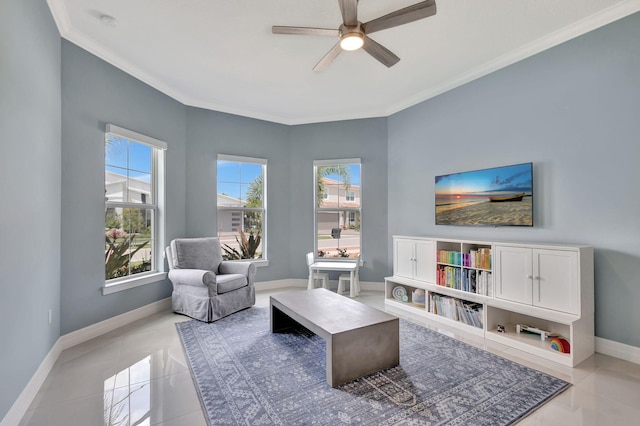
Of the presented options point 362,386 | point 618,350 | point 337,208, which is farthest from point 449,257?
point 337,208

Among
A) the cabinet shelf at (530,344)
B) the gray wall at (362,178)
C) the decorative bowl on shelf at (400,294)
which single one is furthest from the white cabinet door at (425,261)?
the gray wall at (362,178)

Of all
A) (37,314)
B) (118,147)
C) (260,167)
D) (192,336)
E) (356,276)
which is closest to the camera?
(37,314)

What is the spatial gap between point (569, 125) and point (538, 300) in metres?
1.69

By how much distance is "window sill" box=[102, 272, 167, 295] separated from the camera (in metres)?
3.28

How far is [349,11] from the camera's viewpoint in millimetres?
2117

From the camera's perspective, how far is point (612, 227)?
2633mm

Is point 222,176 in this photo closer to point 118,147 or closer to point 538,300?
point 118,147

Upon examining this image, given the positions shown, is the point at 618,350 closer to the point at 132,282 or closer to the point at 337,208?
the point at 337,208

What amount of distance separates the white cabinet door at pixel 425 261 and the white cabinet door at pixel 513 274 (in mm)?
767

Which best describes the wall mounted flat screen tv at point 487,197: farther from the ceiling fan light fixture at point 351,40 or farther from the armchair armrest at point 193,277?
the armchair armrest at point 193,277

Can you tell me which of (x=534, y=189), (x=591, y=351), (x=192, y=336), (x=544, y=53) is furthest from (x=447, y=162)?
(x=192, y=336)

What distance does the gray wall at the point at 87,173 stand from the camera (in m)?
2.89

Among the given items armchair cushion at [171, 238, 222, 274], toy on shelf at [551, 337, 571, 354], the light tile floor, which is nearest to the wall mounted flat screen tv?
toy on shelf at [551, 337, 571, 354]

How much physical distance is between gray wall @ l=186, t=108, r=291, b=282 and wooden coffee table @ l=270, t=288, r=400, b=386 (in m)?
2.46
